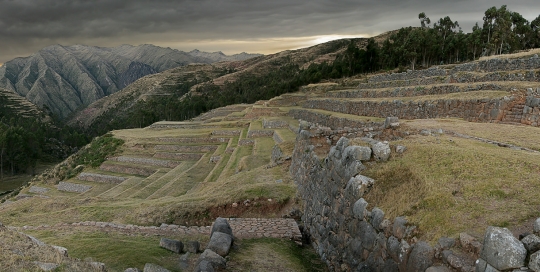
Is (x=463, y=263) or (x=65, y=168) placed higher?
(x=463, y=263)

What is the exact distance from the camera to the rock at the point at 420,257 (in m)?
4.39

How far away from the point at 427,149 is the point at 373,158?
1.18 metres

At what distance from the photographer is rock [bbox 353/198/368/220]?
6230 mm

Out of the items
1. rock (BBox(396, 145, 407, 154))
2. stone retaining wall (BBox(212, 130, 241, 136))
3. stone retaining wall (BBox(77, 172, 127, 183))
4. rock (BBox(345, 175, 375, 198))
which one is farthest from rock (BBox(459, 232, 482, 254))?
stone retaining wall (BBox(212, 130, 241, 136))

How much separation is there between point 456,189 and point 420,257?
5.35ft

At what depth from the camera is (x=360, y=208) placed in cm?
633

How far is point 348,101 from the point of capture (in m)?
28.0

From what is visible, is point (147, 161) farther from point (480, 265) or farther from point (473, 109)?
point (480, 265)

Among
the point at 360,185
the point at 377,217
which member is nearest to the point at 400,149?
the point at 360,185

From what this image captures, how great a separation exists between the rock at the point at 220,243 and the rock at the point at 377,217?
3.46 meters

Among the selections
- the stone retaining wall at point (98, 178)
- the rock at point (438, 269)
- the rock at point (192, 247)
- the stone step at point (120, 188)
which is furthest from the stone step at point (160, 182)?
the rock at point (438, 269)

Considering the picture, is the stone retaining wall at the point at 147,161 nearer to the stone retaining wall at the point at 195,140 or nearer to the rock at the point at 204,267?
the stone retaining wall at the point at 195,140

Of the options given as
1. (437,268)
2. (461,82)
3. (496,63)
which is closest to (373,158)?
(437,268)

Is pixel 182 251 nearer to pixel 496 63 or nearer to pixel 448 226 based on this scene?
pixel 448 226
